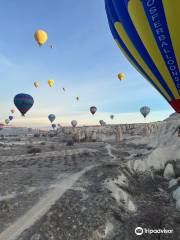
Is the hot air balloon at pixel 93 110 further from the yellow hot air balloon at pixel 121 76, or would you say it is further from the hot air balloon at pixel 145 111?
the yellow hot air balloon at pixel 121 76

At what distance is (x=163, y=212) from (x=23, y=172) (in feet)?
58.1

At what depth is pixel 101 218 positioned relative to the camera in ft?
51.7

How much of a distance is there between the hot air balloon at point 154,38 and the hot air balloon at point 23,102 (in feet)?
128

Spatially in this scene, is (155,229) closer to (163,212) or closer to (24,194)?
(163,212)

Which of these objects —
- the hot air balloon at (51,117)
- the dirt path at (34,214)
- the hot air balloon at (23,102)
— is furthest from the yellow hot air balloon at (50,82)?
the dirt path at (34,214)

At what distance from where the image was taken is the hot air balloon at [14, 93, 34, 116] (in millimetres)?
53312

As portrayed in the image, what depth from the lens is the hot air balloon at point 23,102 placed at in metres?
53.3

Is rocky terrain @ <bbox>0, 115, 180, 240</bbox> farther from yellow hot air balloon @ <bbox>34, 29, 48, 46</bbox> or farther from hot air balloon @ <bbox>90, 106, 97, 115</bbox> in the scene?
hot air balloon @ <bbox>90, 106, 97, 115</bbox>

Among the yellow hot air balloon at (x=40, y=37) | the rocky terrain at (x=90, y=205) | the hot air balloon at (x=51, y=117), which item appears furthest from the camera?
the hot air balloon at (x=51, y=117)

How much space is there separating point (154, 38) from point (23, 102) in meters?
42.1

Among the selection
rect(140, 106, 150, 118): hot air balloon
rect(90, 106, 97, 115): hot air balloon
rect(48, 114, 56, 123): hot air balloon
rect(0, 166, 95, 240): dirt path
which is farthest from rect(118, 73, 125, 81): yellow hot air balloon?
rect(48, 114, 56, 123): hot air balloon

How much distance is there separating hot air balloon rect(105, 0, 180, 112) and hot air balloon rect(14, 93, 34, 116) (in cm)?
3915

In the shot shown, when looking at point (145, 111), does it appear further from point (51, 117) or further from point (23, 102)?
point (51, 117)

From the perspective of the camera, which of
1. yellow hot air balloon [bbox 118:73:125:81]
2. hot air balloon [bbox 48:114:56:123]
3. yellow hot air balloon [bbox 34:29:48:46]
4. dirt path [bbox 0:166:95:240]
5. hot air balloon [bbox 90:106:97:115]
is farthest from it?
hot air balloon [bbox 48:114:56:123]
